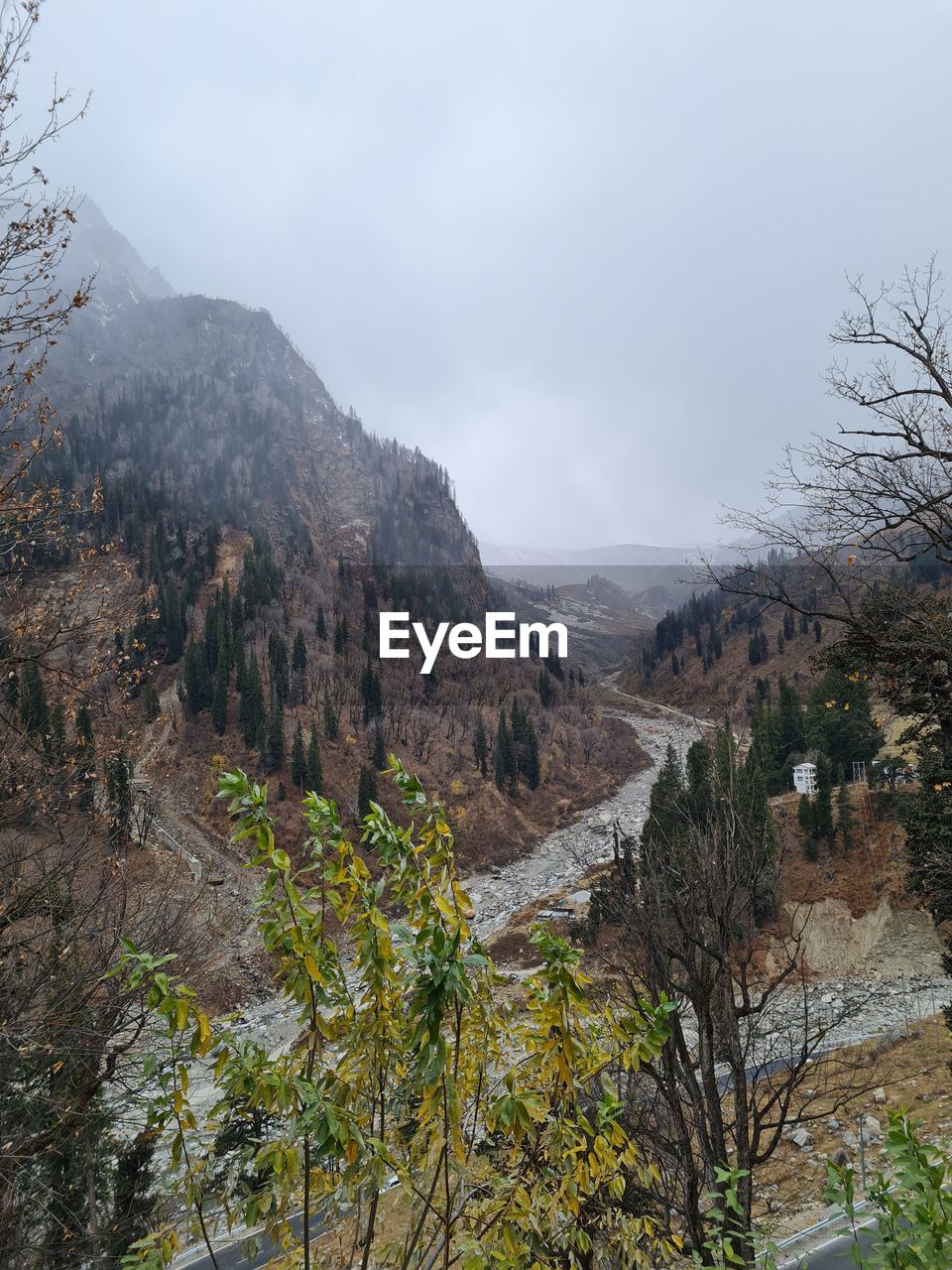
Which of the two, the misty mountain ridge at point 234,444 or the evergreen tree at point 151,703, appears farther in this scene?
the misty mountain ridge at point 234,444

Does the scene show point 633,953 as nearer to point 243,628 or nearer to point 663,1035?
point 663,1035

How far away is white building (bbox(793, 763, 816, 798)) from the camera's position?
5106cm

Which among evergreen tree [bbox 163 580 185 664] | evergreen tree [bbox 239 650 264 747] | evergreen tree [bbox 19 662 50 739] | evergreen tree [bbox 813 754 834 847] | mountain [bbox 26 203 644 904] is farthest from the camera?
evergreen tree [bbox 163 580 185 664]

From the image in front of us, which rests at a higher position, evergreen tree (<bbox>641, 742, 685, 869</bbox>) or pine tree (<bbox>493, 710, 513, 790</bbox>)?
evergreen tree (<bbox>641, 742, 685, 869</bbox>)

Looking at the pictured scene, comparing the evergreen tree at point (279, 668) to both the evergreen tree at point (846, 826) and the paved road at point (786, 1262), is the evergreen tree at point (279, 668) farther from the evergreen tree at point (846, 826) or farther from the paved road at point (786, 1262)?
the paved road at point (786, 1262)

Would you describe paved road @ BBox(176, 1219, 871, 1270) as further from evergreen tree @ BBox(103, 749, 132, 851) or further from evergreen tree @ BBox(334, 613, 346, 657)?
evergreen tree @ BBox(334, 613, 346, 657)

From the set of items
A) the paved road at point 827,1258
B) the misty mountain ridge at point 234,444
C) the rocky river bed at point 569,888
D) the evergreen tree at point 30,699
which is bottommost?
the rocky river bed at point 569,888

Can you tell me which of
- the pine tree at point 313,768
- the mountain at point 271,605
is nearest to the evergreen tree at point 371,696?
the mountain at point 271,605

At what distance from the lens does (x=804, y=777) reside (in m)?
52.8

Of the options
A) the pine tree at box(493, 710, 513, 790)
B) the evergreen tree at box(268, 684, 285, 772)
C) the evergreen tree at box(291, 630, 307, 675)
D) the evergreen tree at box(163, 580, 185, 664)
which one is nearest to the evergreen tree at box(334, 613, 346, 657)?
the evergreen tree at box(291, 630, 307, 675)

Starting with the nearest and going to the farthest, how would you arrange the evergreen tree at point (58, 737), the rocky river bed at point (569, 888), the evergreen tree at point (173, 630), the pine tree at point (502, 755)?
the evergreen tree at point (58, 737), the rocky river bed at point (569, 888), the pine tree at point (502, 755), the evergreen tree at point (173, 630)

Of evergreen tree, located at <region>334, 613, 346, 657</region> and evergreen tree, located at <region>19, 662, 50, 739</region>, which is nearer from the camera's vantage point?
evergreen tree, located at <region>19, 662, 50, 739</region>

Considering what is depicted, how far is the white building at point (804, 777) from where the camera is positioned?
51.1m

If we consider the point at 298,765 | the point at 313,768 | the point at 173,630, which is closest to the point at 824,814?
the point at 313,768
